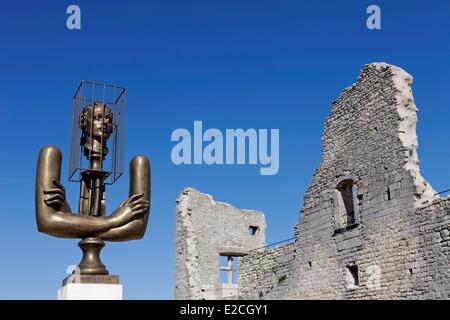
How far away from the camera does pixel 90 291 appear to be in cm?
676

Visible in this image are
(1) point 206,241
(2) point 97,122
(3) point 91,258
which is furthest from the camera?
(1) point 206,241

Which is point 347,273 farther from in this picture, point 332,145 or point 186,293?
point 186,293

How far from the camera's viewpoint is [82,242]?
7023 millimetres

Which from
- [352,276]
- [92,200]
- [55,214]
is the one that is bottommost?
[352,276]

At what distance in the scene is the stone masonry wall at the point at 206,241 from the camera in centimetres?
2234

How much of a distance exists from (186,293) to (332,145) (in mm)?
8855

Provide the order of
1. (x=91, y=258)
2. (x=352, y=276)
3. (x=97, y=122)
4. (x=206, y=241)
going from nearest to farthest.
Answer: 1. (x=91, y=258)
2. (x=97, y=122)
3. (x=352, y=276)
4. (x=206, y=241)

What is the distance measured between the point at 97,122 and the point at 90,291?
2066 mm

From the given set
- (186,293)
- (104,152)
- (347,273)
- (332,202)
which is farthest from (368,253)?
(186,293)

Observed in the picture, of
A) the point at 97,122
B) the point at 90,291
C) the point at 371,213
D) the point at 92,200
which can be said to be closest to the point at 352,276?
the point at 371,213

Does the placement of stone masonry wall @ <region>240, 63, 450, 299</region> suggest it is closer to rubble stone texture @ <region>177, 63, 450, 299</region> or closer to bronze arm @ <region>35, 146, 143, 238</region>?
rubble stone texture @ <region>177, 63, 450, 299</region>

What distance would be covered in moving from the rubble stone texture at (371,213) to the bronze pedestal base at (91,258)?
729 centimetres

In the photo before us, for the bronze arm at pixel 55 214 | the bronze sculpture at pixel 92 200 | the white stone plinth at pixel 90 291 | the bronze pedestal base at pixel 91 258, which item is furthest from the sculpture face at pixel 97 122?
the white stone plinth at pixel 90 291

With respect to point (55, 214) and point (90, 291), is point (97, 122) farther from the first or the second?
point (90, 291)
